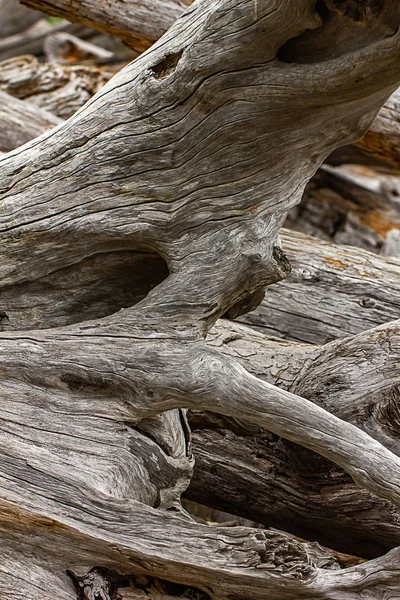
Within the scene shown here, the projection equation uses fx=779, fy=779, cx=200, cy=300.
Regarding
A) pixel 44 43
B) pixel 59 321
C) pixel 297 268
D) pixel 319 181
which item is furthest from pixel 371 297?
pixel 44 43

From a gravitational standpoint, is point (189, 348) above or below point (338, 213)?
below

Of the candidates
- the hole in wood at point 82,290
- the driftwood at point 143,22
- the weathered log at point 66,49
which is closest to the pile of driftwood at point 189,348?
the hole in wood at point 82,290

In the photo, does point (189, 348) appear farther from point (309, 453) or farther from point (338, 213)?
point (338, 213)

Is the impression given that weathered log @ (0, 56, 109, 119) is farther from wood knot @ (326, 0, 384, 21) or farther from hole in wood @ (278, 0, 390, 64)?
wood knot @ (326, 0, 384, 21)

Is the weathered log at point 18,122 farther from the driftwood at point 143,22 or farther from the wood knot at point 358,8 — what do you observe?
the wood knot at point 358,8

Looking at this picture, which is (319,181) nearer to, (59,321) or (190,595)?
(59,321)

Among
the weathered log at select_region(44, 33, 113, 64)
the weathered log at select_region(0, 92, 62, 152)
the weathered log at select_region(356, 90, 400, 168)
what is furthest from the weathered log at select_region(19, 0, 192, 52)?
the weathered log at select_region(44, 33, 113, 64)

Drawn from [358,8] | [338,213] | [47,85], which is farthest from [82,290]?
[338,213]
